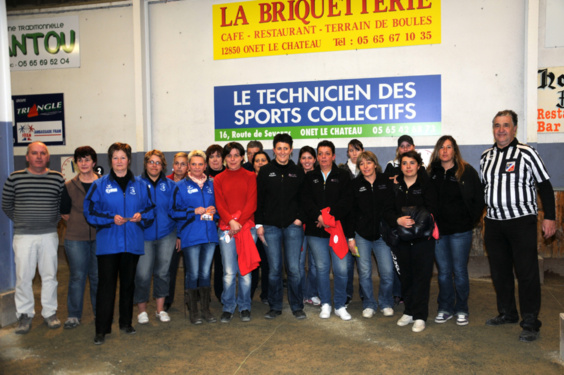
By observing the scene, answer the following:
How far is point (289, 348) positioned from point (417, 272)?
4.66 ft

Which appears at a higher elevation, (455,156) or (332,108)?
(332,108)

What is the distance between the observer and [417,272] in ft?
15.0

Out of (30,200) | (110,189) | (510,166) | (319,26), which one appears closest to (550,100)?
(510,166)

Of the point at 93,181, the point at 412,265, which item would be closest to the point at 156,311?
the point at 93,181

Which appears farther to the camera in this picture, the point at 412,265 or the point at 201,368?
the point at 412,265

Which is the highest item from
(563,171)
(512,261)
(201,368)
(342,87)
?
(342,87)

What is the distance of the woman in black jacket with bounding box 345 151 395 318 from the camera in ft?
15.8

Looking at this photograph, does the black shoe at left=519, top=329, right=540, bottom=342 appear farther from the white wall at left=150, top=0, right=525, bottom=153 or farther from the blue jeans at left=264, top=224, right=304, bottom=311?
the white wall at left=150, top=0, right=525, bottom=153

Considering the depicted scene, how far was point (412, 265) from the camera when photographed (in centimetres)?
463

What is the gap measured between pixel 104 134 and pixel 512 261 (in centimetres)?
688

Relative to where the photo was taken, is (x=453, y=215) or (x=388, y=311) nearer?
(x=453, y=215)

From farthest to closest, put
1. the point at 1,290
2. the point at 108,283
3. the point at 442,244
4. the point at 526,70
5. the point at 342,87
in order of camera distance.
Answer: the point at 342,87, the point at 526,70, the point at 1,290, the point at 442,244, the point at 108,283

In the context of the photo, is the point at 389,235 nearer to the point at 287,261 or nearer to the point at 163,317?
the point at 287,261

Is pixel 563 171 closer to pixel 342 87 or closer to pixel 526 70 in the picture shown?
pixel 526 70
